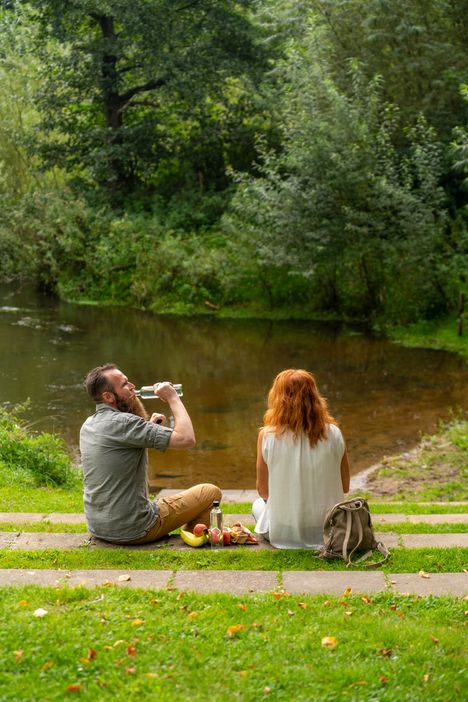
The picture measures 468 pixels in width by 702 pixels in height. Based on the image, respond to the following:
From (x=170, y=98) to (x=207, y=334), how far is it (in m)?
10.3

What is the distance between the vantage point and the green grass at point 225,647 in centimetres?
388

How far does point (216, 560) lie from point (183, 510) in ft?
2.43

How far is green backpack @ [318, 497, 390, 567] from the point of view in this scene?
19.0 ft

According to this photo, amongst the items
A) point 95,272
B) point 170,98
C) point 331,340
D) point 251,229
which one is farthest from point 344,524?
point 170,98

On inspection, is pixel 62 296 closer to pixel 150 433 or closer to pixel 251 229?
pixel 251 229

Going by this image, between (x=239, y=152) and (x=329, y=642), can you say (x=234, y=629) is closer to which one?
(x=329, y=642)

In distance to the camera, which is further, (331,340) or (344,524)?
(331,340)

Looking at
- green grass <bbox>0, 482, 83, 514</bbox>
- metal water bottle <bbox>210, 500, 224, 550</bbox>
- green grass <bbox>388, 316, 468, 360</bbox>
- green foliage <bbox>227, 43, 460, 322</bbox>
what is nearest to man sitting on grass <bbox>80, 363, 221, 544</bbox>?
metal water bottle <bbox>210, 500, 224, 550</bbox>

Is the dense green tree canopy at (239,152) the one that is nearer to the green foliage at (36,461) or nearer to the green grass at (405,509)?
the green grass at (405,509)

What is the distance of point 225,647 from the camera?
4238 mm

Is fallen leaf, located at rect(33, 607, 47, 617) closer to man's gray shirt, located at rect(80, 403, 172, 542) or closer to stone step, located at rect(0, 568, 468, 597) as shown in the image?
stone step, located at rect(0, 568, 468, 597)

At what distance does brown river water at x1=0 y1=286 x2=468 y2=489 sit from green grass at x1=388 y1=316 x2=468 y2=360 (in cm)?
52

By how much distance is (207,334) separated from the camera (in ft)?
73.4

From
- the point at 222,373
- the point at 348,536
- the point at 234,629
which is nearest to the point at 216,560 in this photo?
the point at 348,536
